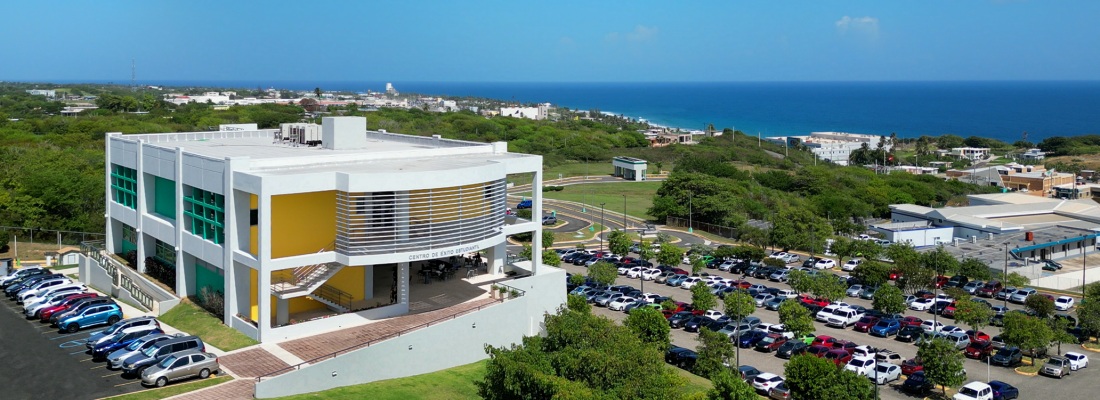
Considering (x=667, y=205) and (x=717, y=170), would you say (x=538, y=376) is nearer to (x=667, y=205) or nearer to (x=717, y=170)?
(x=667, y=205)

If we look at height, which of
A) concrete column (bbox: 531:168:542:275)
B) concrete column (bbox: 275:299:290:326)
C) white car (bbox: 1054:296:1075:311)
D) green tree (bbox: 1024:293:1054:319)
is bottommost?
white car (bbox: 1054:296:1075:311)

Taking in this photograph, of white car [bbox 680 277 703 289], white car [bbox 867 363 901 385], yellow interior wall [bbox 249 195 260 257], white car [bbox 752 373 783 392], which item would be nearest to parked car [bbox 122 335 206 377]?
yellow interior wall [bbox 249 195 260 257]

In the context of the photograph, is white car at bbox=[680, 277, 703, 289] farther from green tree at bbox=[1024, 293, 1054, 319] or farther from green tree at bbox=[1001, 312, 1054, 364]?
green tree at bbox=[1001, 312, 1054, 364]

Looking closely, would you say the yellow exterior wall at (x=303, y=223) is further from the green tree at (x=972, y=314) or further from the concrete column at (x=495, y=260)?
the green tree at (x=972, y=314)

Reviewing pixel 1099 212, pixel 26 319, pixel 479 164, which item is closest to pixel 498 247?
pixel 479 164

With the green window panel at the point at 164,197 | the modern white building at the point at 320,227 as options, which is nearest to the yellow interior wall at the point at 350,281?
the modern white building at the point at 320,227

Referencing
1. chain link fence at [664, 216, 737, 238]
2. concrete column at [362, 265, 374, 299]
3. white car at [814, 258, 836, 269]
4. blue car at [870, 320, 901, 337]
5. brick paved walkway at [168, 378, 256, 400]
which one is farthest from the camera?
chain link fence at [664, 216, 737, 238]
